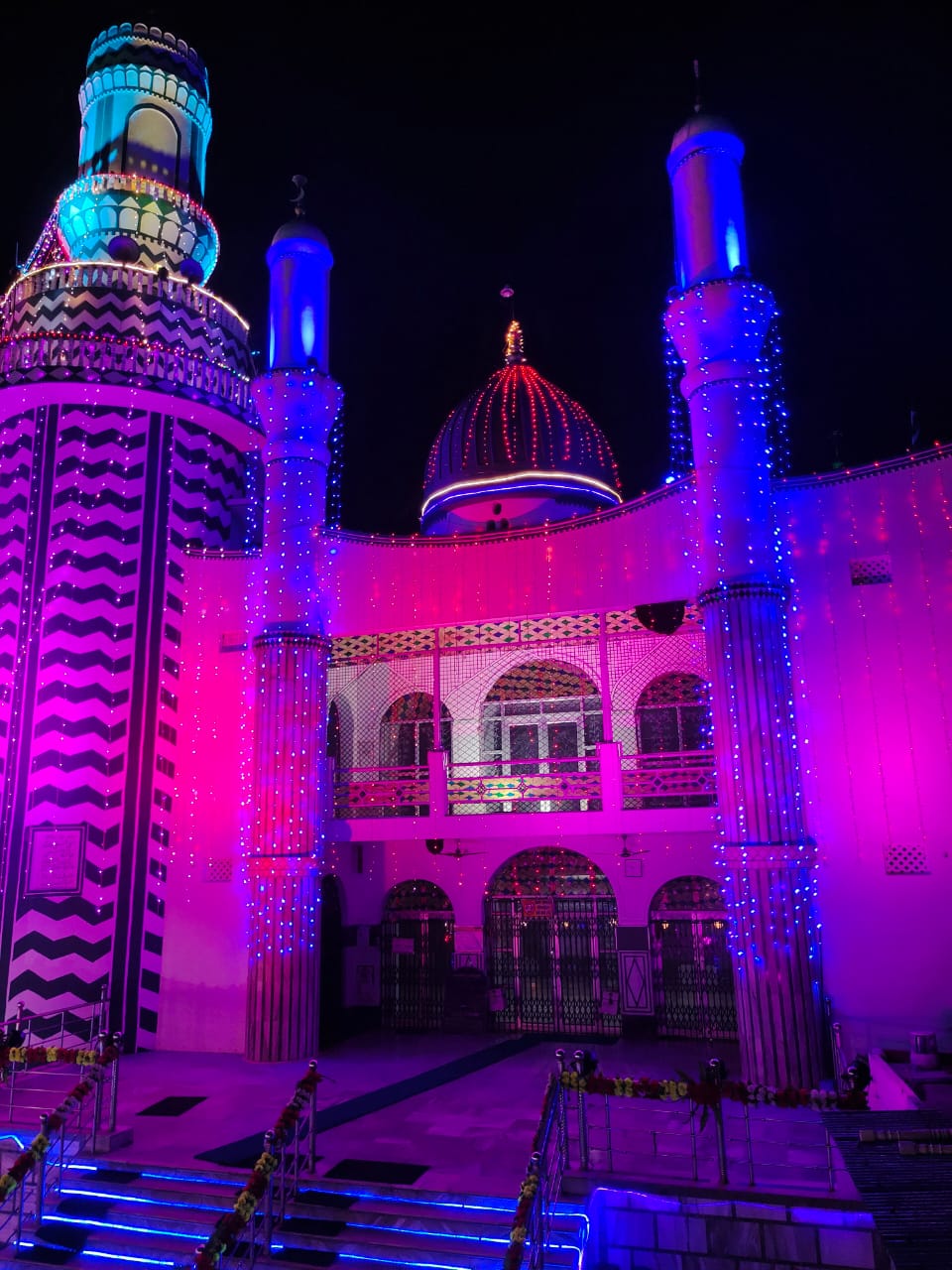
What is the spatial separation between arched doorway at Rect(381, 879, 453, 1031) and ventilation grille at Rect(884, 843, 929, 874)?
25.3 ft

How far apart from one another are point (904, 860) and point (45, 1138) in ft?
32.4

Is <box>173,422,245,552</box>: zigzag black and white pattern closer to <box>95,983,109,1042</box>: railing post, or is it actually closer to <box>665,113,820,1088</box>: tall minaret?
<box>95,983,109,1042</box>: railing post

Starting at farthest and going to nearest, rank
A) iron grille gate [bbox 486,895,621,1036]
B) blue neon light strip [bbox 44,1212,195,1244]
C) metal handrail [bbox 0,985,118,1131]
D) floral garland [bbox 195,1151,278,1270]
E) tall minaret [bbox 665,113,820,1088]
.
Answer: iron grille gate [bbox 486,895,621,1036] → tall minaret [bbox 665,113,820,1088] → metal handrail [bbox 0,985,118,1131] → blue neon light strip [bbox 44,1212,195,1244] → floral garland [bbox 195,1151,278,1270]

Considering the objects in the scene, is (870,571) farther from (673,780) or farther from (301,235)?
(301,235)

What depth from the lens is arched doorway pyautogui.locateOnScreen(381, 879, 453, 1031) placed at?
16.6m

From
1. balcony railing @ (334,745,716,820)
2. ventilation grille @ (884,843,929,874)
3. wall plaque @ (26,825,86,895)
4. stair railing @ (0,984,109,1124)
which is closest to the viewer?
ventilation grille @ (884,843,929,874)

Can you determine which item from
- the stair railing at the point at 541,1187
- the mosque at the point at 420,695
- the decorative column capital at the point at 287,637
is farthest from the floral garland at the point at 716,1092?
the decorative column capital at the point at 287,637

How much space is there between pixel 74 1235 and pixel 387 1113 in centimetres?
353

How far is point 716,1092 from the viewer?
28.2 ft

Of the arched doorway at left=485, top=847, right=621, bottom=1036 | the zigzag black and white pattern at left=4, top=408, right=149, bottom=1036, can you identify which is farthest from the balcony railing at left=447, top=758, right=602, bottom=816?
the zigzag black and white pattern at left=4, top=408, right=149, bottom=1036

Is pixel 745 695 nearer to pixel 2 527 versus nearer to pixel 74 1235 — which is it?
pixel 74 1235

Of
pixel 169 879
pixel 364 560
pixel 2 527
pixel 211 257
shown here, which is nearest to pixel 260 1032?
pixel 169 879

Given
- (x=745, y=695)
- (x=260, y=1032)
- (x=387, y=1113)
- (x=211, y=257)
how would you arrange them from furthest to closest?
1. (x=211, y=257)
2. (x=260, y=1032)
3. (x=745, y=695)
4. (x=387, y=1113)

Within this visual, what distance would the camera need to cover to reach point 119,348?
16.7m
